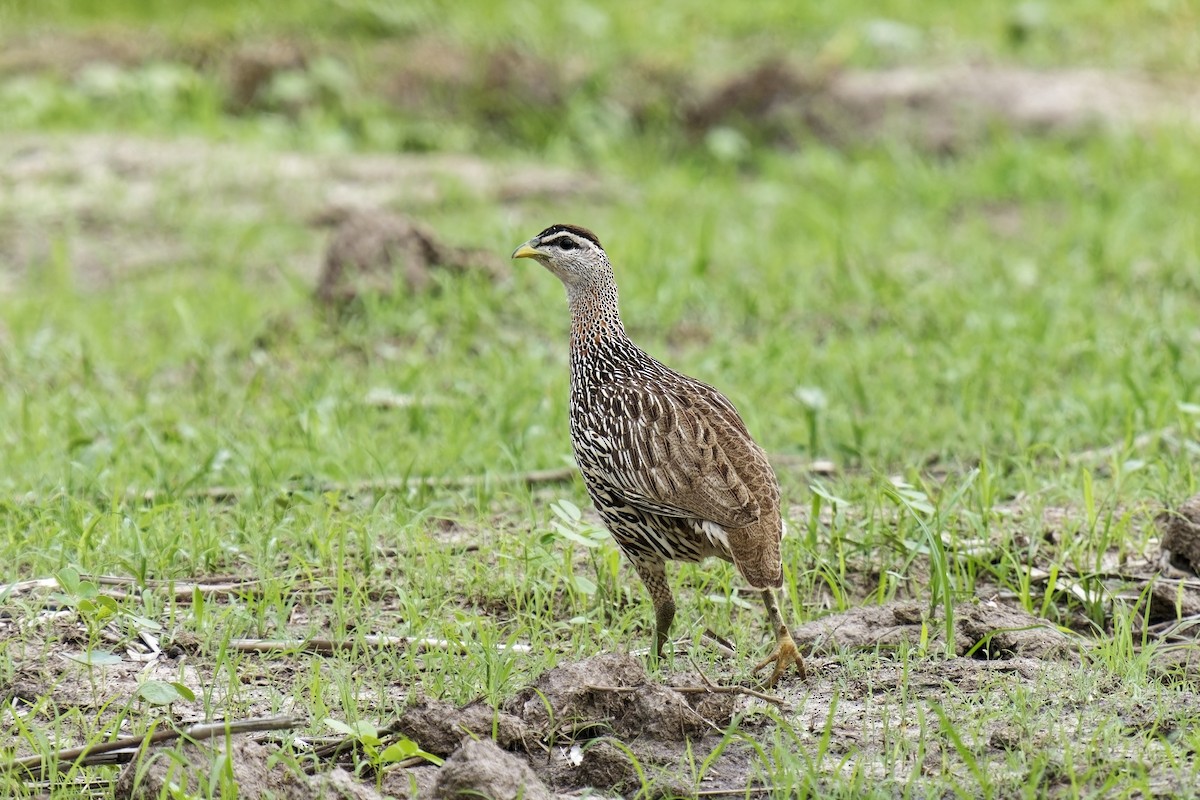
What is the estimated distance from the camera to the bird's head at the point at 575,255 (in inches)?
232

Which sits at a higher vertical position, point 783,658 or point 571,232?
point 571,232

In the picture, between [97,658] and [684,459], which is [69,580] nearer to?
[97,658]

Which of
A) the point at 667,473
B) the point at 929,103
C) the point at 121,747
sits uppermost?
the point at 929,103

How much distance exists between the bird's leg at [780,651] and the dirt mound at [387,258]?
4.74 metres

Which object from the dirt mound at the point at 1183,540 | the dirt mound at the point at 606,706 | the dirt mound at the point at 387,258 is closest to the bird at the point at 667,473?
the dirt mound at the point at 606,706

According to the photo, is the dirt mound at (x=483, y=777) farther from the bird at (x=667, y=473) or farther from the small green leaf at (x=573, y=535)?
the small green leaf at (x=573, y=535)

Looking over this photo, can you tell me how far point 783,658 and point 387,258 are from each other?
16.7ft

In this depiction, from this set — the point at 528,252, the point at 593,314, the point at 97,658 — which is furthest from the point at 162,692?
the point at 528,252

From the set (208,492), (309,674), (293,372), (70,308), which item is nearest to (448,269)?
(293,372)

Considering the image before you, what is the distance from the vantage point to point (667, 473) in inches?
201

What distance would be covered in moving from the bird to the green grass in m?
0.25

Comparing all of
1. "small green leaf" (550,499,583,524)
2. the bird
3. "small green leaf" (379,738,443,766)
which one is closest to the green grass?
"small green leaf" (550,499,583,524)

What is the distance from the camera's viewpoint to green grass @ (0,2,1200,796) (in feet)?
16.0

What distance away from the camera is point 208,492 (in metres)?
6.54
